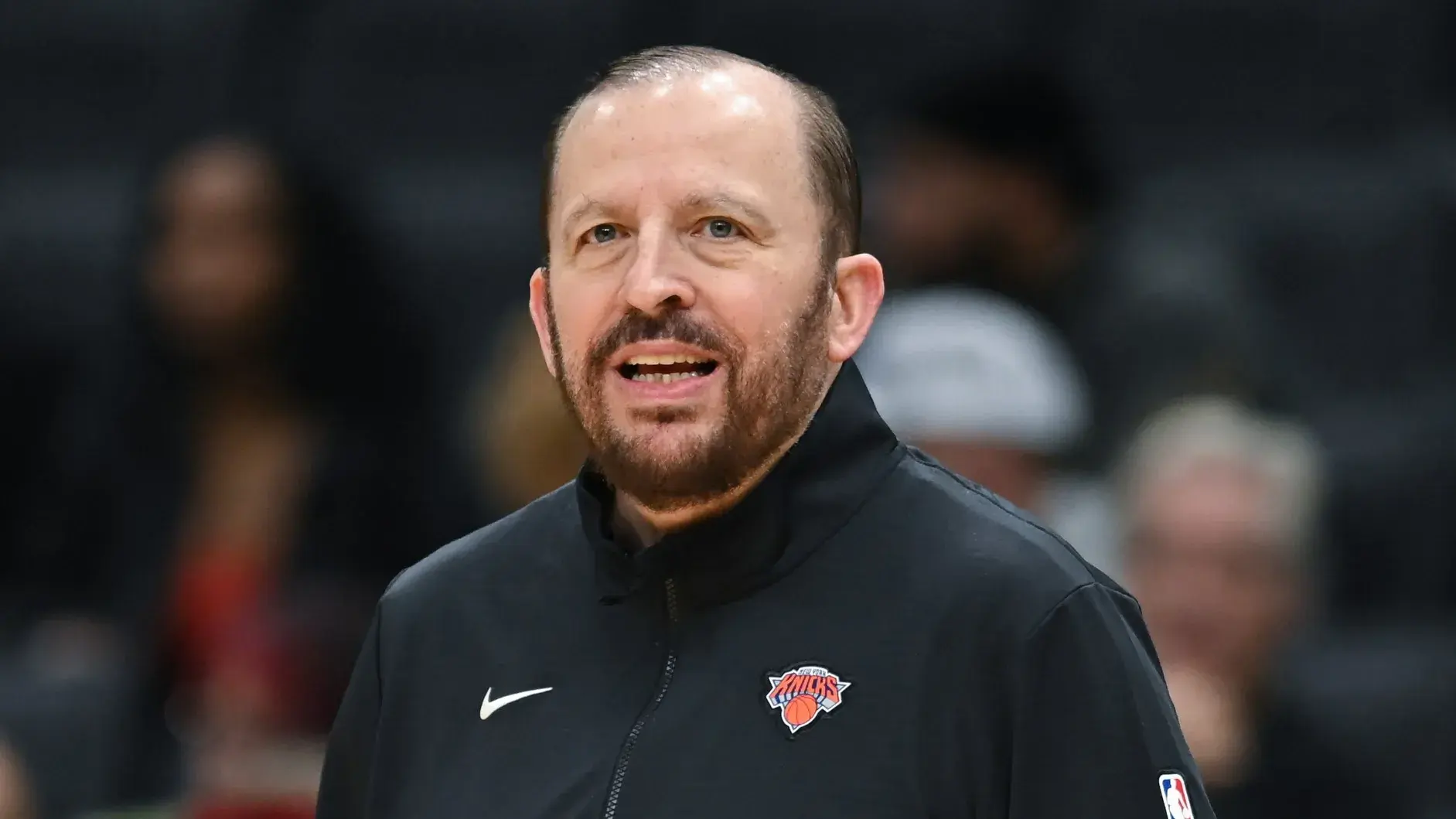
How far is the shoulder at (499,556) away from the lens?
2316mm

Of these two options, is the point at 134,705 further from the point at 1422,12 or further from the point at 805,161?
the point at 1422,12

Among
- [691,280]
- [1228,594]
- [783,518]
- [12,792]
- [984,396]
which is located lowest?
[12,792]

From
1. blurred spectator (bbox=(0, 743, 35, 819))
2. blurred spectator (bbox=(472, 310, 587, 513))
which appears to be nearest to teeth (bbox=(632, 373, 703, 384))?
blurred spectator (bbox=(472, 310, 587, 513))

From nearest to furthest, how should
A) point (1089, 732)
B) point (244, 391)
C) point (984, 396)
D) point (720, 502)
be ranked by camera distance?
point (1089, 732) → point (720, 502) → point (984, 396) → point (244, 391)

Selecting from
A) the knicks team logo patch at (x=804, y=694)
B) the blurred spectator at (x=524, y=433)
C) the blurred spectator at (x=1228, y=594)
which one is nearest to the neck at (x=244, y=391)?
the blurred spectator at (x=524, y=433)

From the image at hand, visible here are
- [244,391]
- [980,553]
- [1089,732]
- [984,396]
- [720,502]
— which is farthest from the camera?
[244,391]

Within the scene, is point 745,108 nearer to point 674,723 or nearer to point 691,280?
point 691,280

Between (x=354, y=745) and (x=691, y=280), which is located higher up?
(x=691, y=280)

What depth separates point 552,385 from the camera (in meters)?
4.00

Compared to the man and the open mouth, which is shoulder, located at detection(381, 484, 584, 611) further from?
the open mouth

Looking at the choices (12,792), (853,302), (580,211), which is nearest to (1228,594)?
(853,302)

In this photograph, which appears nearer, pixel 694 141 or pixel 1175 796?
pixel 1175 796

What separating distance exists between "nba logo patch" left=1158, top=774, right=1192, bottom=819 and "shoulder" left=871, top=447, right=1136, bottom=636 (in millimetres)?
178

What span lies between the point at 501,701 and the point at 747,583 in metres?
0.28
